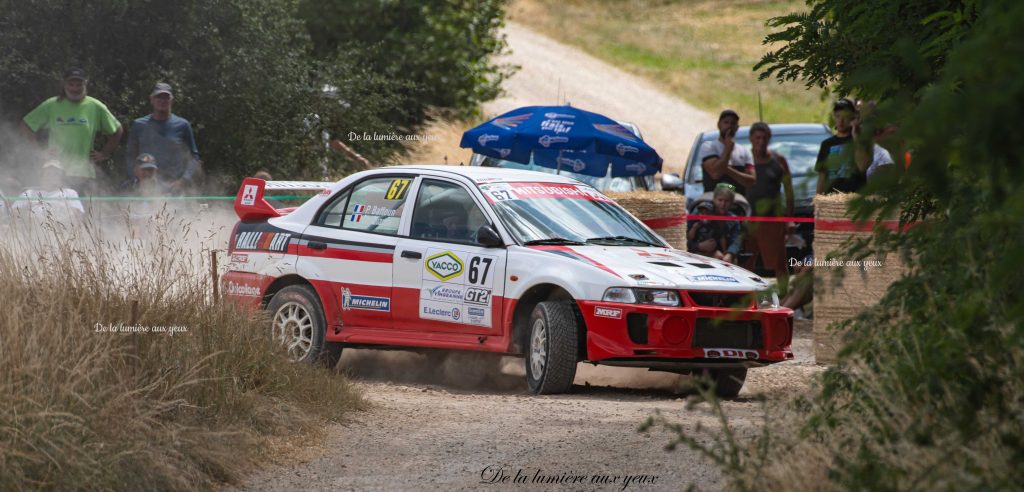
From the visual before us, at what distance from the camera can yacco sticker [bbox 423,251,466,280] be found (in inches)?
419

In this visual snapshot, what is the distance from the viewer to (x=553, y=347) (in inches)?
388

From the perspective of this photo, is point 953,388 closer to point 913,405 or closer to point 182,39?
point 913,405

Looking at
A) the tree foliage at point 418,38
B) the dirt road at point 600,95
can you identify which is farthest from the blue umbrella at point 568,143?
the dirt road at point 600,95

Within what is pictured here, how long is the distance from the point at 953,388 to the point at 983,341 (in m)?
0.19

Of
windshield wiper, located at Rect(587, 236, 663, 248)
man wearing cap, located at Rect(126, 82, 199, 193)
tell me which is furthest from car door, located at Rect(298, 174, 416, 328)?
man wearing cap, located at Rect(126, 82, 199, 193)

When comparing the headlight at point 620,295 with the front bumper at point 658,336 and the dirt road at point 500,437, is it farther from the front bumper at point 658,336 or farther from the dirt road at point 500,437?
the dirt road at point 500,437

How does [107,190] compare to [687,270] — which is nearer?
[687,270]

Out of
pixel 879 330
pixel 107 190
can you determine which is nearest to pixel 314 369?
pixel 879 330

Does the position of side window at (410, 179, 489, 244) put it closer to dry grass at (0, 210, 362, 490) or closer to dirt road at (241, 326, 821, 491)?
dirt road at (241, 326, 821, 491)

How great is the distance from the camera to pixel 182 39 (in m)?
18.7

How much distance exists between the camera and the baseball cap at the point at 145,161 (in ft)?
50.2

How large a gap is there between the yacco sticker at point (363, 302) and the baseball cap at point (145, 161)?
4.95 metres

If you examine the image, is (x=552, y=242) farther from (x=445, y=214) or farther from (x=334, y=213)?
(x=334, y=213)

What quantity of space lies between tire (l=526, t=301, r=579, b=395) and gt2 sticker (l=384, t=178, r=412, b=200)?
1685 mm
